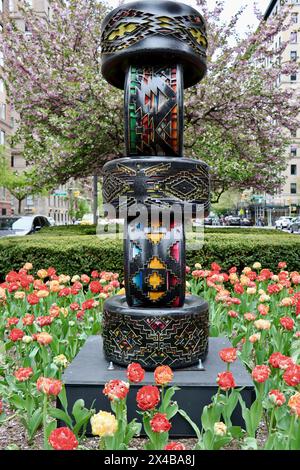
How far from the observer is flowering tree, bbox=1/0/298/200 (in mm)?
11898

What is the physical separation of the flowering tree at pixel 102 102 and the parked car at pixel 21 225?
4.56m

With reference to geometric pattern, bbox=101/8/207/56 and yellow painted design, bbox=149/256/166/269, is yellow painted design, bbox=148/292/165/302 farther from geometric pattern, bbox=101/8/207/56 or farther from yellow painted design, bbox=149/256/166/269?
geometric pattern, bbox=101/8/207/56

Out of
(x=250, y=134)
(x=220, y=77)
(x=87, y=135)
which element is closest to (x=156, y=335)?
(x=87, y=135)

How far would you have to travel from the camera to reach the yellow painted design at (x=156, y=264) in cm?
339

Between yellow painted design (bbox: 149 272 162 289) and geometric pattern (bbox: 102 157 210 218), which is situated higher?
geometric pattern (bbox: 102 157 210 218)

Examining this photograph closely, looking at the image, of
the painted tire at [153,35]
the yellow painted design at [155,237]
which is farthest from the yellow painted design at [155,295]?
the painted tire at [153,35]

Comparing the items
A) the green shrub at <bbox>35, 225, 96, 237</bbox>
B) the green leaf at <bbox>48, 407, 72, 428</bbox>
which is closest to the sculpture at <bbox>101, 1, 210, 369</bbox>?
the green leaf at <bbox>48, 407, 72, 428</bbox>

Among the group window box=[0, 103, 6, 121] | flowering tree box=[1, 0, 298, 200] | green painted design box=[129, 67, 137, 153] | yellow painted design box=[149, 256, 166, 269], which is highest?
window box=[0, 103, 6, 121]

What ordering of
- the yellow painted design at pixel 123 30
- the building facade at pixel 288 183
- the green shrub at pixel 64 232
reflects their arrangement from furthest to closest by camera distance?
the building facade at pixel 288 183, the green shrub at pixel 64 232, the yellow painted design at pixel 123 30

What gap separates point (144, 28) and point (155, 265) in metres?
1.72

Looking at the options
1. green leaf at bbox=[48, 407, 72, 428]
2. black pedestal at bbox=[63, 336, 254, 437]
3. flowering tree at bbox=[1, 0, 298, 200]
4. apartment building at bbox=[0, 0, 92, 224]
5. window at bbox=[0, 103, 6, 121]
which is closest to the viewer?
green leaf at bbox=[48, 407, 72, 428]

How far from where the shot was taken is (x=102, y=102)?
36.7ft

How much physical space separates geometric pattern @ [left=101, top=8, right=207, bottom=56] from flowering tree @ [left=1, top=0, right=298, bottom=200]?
314 inches

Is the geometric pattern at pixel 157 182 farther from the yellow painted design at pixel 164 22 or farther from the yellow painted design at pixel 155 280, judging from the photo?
the yellow painted design at pixel 164 22
